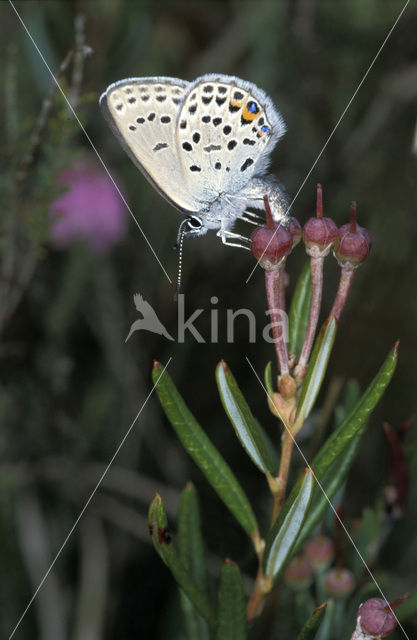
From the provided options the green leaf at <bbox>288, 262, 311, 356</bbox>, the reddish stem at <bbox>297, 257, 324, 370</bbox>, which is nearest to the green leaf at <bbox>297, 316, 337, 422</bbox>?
the reddish stem at <bbox>297, 257, 324, 370</bbox>

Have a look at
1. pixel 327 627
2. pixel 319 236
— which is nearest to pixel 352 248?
pixel 319 236

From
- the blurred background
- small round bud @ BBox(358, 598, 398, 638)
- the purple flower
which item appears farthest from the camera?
the purple flower

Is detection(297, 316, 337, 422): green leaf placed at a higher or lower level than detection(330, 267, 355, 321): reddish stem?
lower

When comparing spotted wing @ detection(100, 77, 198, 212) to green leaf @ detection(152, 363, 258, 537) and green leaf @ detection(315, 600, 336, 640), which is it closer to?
green leaf @ detection(152, 363, 258, 537)

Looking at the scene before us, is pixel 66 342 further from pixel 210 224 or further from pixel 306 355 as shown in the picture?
pixel 306 355

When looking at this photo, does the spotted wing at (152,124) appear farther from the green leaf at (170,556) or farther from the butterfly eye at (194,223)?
the green leaf at (170,556)

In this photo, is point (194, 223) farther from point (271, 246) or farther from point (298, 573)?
point (298, 573)
